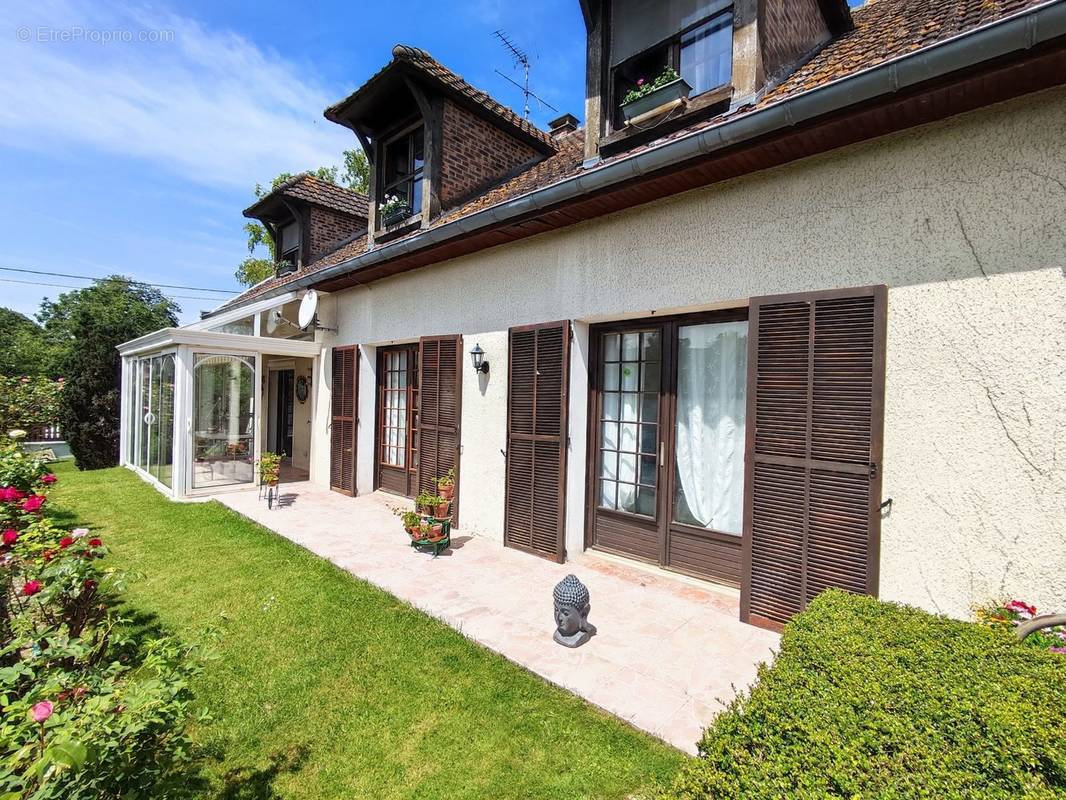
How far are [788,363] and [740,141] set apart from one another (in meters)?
2.04

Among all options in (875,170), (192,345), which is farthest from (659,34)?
(192,345)

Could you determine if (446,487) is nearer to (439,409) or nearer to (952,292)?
(439,409)

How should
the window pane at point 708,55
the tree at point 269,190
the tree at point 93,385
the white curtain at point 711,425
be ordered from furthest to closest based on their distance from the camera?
the tree at point 269,190 < the tree at point 93,385 < the window pane at point 708,55 < the white curtain at point 711,425

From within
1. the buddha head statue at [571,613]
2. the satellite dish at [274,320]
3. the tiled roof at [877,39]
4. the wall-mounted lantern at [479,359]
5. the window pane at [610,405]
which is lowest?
the buddha head statue at [571,613]

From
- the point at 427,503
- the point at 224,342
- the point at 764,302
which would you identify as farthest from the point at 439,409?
the point at 764,302

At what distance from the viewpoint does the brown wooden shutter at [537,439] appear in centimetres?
641

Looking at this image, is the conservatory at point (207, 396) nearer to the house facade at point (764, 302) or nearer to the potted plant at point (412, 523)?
the house facade at point (764, 302)

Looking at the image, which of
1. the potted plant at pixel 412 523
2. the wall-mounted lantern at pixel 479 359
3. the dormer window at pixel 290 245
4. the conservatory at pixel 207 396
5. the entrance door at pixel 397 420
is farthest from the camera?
the dormer window at pixel 290 245

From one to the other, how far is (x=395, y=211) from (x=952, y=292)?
29.3 ft

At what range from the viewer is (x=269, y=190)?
90.0 feet

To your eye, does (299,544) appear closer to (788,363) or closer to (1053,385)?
(788,363)

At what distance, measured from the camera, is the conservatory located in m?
9.96

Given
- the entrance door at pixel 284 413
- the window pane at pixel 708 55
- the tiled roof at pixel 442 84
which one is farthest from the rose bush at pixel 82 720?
the entrance door at pixel 284 413

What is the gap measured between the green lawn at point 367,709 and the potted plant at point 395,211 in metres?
6.92
